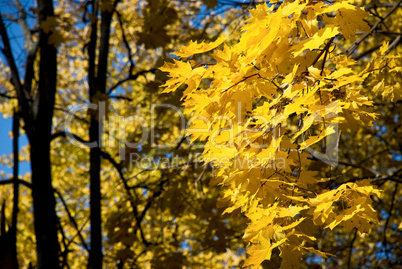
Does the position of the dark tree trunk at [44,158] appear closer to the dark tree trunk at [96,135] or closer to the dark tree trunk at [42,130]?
the dark tree trunk at [42,130]

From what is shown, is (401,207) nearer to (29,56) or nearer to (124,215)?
(124,215)

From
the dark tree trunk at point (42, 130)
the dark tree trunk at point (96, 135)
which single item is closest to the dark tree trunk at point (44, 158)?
the dark tree trunk at point (42, 130)

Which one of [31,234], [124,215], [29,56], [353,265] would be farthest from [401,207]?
[31,234]

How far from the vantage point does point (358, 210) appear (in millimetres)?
1565

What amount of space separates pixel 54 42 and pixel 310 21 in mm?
3629

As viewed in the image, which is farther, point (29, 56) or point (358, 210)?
point (29, 56)

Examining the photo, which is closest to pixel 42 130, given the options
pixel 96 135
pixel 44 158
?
pixel 44 158

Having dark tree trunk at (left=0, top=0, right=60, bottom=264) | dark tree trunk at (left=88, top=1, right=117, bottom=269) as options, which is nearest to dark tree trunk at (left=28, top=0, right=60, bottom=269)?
dark tree trunk at (left=0, top=0, right=60, bottom=264)

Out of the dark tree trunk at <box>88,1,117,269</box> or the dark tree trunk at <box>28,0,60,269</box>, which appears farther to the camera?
the dark tree trunk at <box>88,1,117,269</box>

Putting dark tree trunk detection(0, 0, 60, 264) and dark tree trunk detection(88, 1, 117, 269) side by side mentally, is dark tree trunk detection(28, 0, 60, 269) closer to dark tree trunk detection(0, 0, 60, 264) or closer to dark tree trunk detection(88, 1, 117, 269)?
dark tree trunk detection(0, 0, 60, 264)

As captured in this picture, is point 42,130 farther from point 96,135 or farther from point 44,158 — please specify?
point 96,135

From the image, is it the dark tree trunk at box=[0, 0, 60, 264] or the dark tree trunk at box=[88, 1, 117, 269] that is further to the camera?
the dark tree trunk at box=[88, 1, 117, 269]

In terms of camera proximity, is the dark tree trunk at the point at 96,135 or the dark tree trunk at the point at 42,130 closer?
the dark tree trunk at the point at 42,130

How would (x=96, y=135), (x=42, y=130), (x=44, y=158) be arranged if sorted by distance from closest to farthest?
(x=44, y=158), (x=42, y=130), (x=96, y=135)
